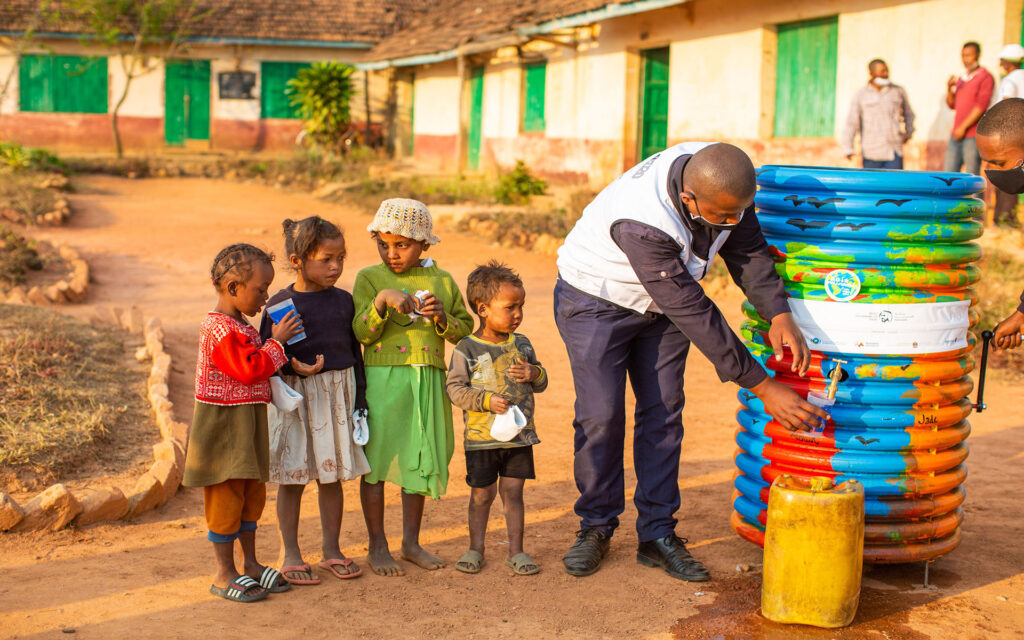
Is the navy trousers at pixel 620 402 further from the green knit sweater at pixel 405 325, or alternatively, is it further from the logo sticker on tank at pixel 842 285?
the logo sticker on tank at pixel 842 285

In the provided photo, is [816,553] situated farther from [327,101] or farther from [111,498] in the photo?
[327,101]

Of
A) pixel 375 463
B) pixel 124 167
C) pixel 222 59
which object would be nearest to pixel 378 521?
pixel 375 463

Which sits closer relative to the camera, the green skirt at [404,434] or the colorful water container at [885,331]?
the colorful water container at [885,331]

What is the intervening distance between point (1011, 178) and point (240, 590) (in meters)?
3.27

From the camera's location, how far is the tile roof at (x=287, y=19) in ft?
81.0

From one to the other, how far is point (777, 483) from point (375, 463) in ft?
5.01

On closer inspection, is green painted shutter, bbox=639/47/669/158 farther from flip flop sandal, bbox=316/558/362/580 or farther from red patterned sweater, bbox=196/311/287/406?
red patterned sweater, bbox=196/311/287/406

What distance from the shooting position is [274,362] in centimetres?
363

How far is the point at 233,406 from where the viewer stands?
144 inches

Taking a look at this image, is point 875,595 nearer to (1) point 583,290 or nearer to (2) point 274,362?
(1) point 583,290

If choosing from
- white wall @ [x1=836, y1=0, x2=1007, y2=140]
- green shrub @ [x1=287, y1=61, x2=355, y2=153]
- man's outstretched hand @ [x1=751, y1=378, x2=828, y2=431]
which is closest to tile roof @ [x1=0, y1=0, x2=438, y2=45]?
green shrub @ [x1=287, y1=61, x2=355, y2=153]

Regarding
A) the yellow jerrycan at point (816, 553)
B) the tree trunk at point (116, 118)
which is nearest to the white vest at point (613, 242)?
the yellow jerrycan at point (816, 553)

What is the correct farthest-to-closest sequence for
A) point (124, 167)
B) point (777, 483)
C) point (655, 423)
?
point (124, 167) → point (655, 423) → point (777, 483)

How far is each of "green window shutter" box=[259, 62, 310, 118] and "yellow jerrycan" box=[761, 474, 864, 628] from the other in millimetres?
A: 24366
